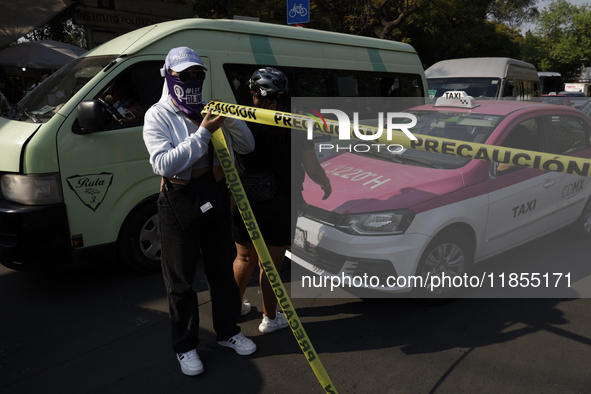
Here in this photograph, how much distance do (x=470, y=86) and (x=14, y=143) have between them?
1056 centimetres

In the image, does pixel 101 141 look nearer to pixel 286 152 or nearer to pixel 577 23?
pixel 286 152

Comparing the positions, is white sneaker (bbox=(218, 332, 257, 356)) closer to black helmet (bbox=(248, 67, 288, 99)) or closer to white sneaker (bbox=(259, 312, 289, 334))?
white sneaker (bbox=(259, 312, 289, 334))

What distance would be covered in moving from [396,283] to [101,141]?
106 inches

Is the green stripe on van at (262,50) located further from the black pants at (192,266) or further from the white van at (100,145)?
the black pants at (192,266)

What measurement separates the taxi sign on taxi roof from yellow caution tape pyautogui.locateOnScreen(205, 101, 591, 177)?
2.88 meters

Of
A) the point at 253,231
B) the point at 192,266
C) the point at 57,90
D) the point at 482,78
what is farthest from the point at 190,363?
the point at 482,78

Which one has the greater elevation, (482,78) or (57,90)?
Answer: (482,78)

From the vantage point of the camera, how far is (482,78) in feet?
37.4

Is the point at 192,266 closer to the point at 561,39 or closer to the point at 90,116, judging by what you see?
the point at 90,116

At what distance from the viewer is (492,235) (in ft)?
12.5

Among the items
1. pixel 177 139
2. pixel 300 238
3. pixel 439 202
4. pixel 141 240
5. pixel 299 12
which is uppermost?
pixel 299 12

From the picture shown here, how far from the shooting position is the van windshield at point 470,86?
36.7ft

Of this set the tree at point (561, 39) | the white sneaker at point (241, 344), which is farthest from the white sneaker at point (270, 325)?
the tree at point (561, 39)

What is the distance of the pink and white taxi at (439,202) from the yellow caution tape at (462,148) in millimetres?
1475
